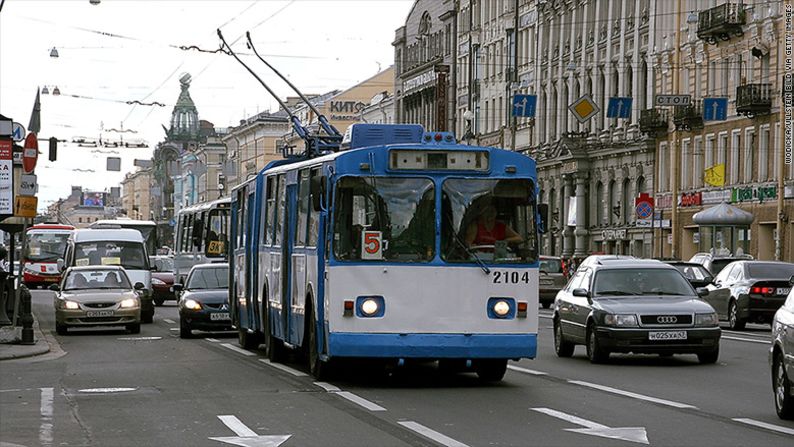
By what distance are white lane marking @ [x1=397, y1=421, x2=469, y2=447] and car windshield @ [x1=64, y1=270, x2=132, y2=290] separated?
22538 mm

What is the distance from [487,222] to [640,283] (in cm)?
571

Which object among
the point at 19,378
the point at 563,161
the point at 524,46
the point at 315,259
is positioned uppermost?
the point at 524,46

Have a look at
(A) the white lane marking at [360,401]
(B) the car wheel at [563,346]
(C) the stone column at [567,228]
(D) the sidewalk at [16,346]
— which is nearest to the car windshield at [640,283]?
(B) the car wheel at [563,346]

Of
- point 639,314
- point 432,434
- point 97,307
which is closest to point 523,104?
point 97,307

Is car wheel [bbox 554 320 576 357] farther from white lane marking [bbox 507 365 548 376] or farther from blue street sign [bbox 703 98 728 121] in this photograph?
blue street sign [bbox 703 98 728 121]

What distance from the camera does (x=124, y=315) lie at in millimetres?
35625

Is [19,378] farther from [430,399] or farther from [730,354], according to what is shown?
[730,354]

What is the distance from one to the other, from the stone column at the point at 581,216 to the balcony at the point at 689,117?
1245 cm

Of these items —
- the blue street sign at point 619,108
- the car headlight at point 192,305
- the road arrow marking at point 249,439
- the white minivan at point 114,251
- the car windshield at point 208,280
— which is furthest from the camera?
the blue street sign at point 619,108

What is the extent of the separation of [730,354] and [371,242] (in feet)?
31.0

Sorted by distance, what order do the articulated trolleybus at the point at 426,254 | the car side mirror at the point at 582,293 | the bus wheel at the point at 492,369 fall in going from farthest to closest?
the car side mirror at the point at 582,293 → the bus wheel at the point at 492,369 → the articulated trolleybus at the point at 426,254

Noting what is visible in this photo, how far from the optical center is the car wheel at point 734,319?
37500mm

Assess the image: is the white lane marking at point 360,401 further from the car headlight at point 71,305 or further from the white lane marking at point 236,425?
the car headlight at point 71,305

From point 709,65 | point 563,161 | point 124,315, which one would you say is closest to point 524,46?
point 563,161
